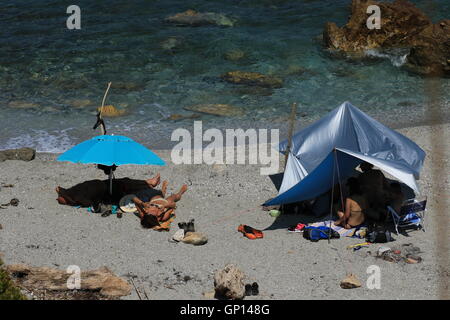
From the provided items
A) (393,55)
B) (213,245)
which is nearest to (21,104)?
(213,245)

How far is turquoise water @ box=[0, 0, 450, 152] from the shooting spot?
62.4ft

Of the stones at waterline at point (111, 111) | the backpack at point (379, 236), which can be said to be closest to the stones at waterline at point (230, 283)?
the backpack at point (379, 236)

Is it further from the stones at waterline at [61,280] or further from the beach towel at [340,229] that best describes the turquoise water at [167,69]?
the stones at waterline at [61,280]

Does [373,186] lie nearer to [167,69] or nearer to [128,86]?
[128,86]

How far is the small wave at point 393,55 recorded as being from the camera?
23297 mm

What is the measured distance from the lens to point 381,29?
960 inches

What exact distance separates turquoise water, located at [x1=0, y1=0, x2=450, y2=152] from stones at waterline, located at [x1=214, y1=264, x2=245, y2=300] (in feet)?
26.7

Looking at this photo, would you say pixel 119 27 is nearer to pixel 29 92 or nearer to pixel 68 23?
pixel 68 23

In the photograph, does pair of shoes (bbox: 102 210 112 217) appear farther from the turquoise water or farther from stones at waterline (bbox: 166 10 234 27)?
stones at waterline (bbox: 166 10 234 27)

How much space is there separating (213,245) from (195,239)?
318 mm

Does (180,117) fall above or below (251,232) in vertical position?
below

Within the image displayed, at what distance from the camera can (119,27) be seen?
27.9 m

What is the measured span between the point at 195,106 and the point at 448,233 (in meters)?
10.4

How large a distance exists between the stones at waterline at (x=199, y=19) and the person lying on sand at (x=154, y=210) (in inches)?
667
